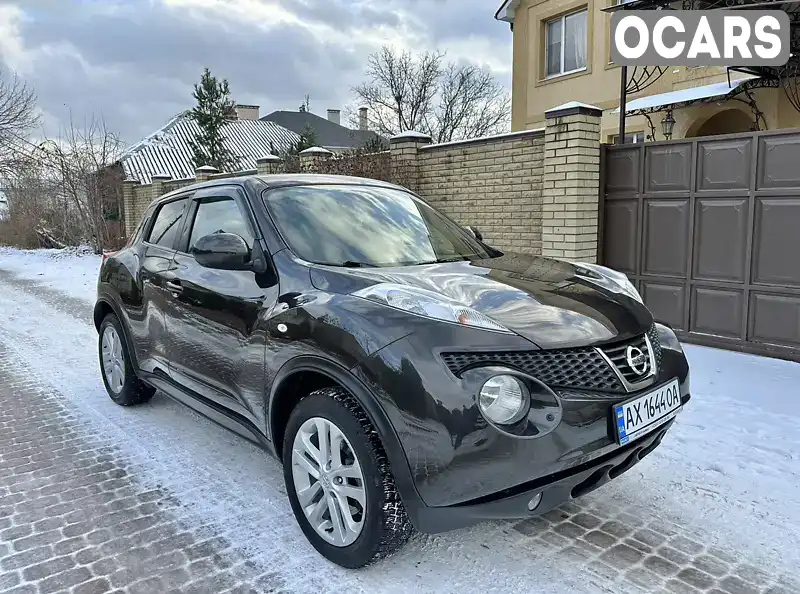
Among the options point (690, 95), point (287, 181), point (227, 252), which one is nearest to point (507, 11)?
point (690, 95)

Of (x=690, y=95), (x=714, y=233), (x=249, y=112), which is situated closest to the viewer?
(x=714, y=233)

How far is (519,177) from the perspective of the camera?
769 cm

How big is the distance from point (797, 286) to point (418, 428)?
5022mm

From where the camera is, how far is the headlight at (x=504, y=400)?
2.14 metres

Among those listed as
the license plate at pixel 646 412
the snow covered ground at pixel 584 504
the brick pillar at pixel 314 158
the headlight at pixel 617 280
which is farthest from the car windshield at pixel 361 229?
the brick pillar at pixel 314 158

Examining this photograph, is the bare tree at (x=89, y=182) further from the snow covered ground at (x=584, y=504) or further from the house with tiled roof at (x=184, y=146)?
the snow covered ground at (x=584, y=504)

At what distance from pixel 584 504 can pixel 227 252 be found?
7.39 feet

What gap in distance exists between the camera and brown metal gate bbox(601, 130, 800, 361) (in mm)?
5672

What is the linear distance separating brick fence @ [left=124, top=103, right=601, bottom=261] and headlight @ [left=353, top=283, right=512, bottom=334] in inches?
189

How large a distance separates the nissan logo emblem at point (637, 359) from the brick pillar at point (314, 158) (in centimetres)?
902

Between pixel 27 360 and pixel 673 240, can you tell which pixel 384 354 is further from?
pixel 27 360

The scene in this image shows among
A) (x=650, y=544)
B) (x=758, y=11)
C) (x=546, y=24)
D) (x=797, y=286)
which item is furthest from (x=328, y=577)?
(x=546, y=24)

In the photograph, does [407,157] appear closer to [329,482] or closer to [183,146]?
[329,482]

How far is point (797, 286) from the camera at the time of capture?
18.3 ft
